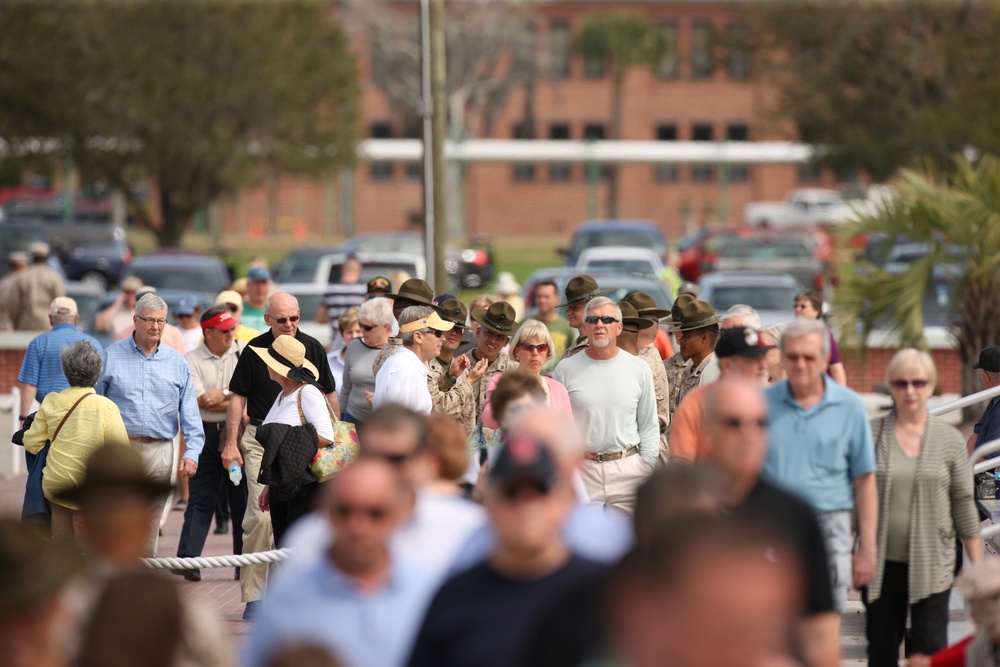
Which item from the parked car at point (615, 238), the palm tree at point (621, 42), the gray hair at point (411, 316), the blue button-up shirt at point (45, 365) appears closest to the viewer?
the gray hair at point (411, 316)

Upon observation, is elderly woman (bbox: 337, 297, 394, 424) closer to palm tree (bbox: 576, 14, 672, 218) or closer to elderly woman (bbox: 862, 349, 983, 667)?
elderly woman (bbox: 862, 349, 983, 667)

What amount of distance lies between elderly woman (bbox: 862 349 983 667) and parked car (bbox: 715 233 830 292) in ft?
74.4

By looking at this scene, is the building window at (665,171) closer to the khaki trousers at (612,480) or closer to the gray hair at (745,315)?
the gray hair at (745,315)

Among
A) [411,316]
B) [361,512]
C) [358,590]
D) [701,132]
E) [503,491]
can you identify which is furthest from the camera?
[701,132]

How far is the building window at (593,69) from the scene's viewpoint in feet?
251

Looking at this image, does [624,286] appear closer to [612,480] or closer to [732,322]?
[732,322]

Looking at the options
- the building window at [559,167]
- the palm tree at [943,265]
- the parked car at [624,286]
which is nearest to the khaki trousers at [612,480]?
the palm tree at [943,265]

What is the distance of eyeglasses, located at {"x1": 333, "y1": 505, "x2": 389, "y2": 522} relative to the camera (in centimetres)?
433

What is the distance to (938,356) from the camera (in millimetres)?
18859

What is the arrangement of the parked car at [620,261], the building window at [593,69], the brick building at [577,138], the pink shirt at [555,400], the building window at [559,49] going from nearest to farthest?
the pink shirt at [555,400], the parked car at [620,261], the brick building at [577,138], the building window at [559,49], the building window at [593,69]

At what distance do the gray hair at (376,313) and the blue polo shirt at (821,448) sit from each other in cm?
400

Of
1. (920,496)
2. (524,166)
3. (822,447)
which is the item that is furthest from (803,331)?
(524,166)

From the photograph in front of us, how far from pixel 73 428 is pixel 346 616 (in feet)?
15.0

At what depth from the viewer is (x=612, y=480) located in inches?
324
